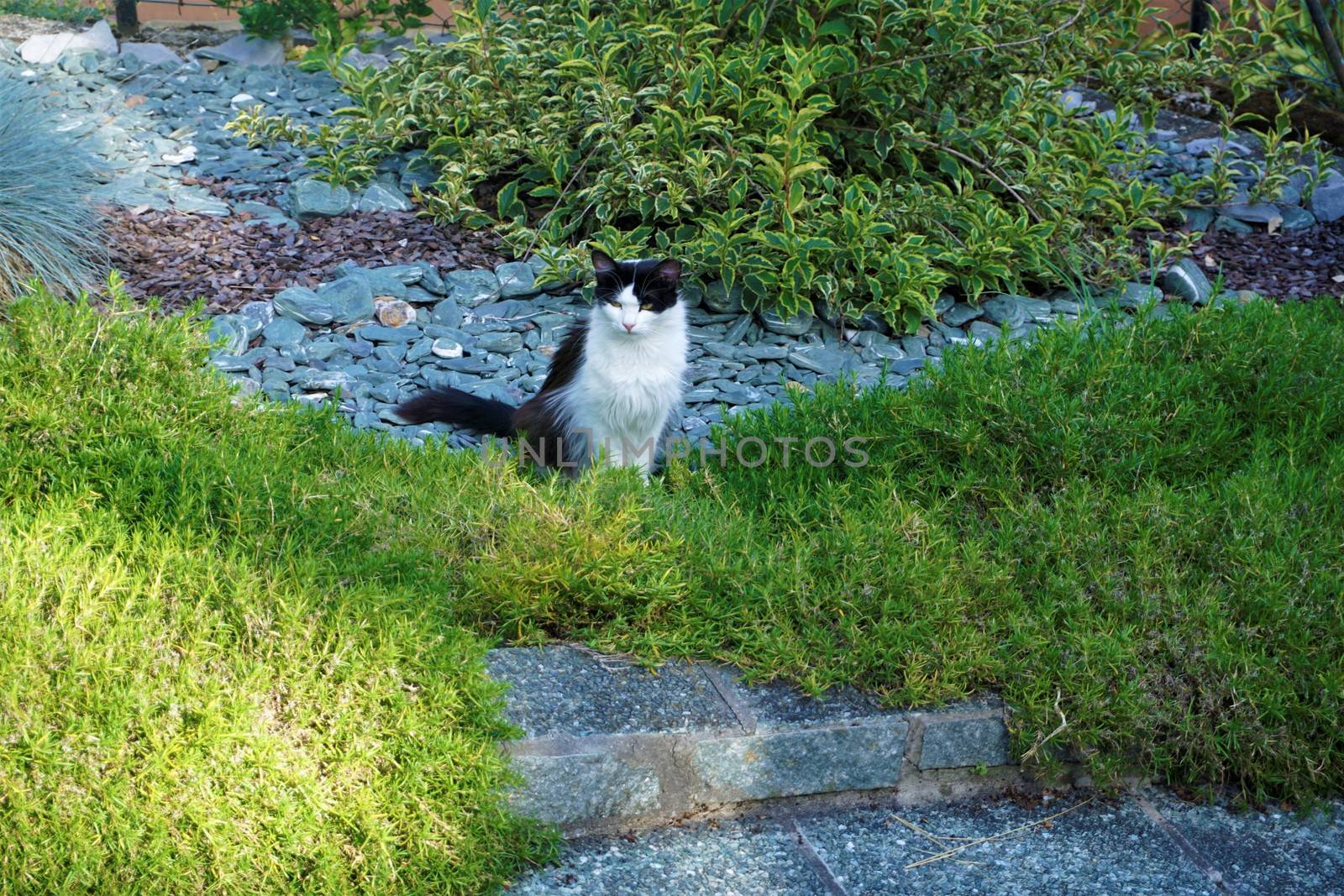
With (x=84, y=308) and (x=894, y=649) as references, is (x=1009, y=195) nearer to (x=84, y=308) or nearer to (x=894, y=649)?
(x=894, y=649)

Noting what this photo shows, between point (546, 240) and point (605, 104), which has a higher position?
point (605, 104)

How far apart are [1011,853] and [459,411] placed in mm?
1985

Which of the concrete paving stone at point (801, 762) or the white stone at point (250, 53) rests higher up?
the white stone at point (250, 53)

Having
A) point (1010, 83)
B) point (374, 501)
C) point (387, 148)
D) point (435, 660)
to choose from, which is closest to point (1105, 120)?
point (1010, 83)

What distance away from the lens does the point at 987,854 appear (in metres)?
2.53

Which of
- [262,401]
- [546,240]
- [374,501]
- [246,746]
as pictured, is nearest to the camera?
[246,746]

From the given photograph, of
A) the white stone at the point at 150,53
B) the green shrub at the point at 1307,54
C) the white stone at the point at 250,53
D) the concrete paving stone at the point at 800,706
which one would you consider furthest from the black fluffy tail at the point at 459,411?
the green shrub at the point at 1307,54

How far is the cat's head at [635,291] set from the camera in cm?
344

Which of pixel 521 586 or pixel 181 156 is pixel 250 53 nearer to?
pixel 181 156

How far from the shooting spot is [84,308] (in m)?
3.08

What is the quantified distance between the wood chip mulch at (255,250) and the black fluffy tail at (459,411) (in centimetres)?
101

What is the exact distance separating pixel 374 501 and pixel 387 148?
2607mm

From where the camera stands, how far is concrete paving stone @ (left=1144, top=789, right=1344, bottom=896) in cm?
247

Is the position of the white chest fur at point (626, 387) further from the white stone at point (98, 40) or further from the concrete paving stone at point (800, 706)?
the white stone at point (98, 40)
